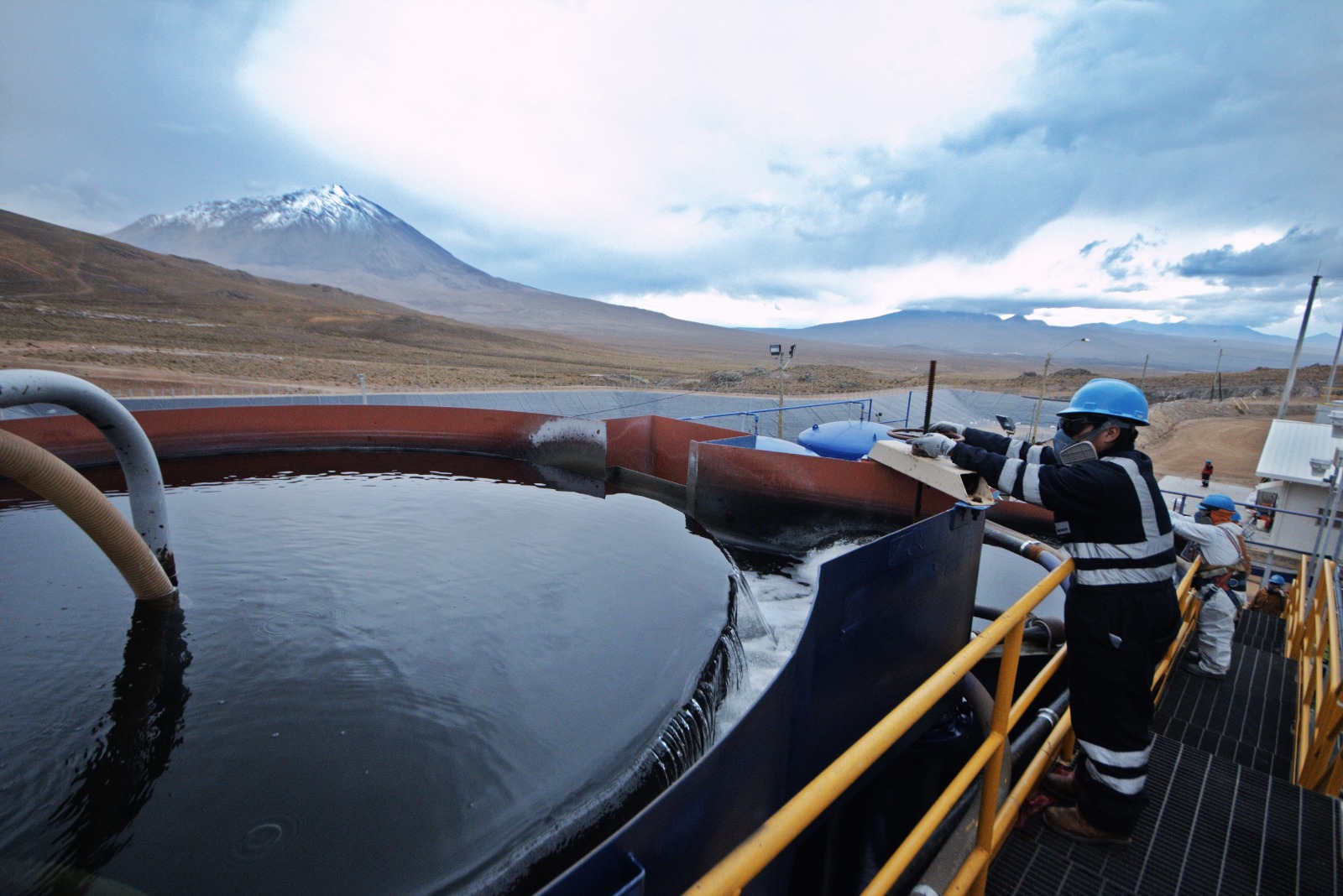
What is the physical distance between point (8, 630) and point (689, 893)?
5.55 meters

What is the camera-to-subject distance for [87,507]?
3.40 meters

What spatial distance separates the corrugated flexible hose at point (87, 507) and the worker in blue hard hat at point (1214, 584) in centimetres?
669

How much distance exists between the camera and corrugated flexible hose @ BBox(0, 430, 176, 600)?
2979 millimetres

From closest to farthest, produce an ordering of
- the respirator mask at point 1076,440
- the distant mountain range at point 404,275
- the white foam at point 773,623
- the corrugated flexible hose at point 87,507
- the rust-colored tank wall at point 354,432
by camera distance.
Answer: the respirator mask at point 1076,440 → the corrugated flexible hose at point 87,507 → the white foam at point 773,623 → the rust-colored tank wall at point 354,432 → the distant mountain range at point 404,275

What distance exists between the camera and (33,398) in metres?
3.07

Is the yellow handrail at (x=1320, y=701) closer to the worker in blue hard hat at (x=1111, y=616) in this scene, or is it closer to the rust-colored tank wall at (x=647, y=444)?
the worker in blue hard hat at (x=1111, y=616)

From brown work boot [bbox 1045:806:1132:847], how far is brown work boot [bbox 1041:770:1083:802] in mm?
251

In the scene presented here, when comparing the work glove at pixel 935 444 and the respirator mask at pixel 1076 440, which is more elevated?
the respirator mask at pixel 1076 440

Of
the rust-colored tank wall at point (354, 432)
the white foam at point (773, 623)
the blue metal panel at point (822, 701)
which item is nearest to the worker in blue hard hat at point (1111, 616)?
the blue metal panel at point (822, 701)

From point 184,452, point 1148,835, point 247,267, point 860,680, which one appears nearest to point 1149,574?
point 1148,835

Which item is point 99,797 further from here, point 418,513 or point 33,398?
point 418,513

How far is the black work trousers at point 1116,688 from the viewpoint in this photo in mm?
2254

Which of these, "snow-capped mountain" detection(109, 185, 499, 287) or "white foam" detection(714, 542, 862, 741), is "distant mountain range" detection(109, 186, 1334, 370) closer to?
"snow-capped mountain" detection(109, 185, 499, 287)

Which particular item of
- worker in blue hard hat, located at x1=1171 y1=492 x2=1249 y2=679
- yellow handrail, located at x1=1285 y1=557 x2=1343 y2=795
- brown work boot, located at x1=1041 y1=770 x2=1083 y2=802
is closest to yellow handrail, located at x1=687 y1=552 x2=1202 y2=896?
brown work boot, located at x1=1041 y1=770 x2=1083 y2=802
